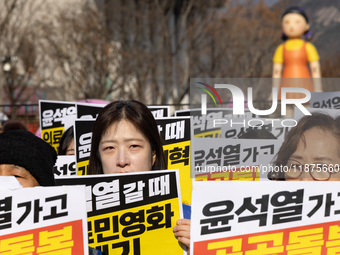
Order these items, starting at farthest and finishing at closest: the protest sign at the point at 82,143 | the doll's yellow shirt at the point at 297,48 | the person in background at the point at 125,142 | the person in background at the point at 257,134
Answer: the doll's yellow shirt at the point at 297,48, the protest sign at the point at 82,143, the person in background at the point at 125,142, the person in background at the point at 257,134

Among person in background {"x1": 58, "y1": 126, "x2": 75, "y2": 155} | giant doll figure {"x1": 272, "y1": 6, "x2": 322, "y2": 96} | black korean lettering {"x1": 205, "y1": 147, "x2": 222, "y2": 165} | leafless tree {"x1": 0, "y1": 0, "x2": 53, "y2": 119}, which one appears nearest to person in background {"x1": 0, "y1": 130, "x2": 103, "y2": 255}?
black korean lettering {"x1": 205, "y1": 147, "x2": 222, "y2": 165}

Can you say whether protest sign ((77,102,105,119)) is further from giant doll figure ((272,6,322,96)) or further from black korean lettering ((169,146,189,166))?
giant doll figure ((272,6,322,96))

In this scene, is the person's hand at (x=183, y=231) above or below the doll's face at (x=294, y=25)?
below

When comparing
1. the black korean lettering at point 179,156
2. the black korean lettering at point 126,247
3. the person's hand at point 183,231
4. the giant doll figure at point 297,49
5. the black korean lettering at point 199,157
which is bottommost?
the black korean lettering at point 126,247

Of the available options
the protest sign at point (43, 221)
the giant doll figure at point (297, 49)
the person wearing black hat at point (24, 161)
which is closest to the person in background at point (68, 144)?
the person wearing black hat at point (24, 161)

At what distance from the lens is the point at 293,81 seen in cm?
235

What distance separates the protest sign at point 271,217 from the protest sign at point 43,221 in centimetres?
48

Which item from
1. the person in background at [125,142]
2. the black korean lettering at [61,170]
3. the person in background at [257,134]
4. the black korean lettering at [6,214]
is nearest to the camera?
the black korean lettering at [6,214]

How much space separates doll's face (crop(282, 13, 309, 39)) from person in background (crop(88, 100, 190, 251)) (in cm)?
691

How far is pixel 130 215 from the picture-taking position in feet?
6.90

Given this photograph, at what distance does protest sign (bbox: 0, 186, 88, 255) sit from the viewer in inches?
69.3

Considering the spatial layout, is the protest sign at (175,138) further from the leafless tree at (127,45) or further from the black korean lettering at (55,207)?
the leafless tree at (127,45)

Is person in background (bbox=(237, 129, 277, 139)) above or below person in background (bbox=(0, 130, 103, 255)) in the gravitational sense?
above

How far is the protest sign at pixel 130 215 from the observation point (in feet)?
6.86
